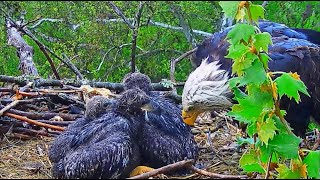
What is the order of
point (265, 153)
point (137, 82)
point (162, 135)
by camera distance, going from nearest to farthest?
point (265, 153), point (162, 135), point (137, 82)

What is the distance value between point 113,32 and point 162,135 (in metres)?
7.56

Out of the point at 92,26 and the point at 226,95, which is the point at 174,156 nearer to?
the point at 226,95

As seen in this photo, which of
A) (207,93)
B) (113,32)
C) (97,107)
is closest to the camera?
(97,107)

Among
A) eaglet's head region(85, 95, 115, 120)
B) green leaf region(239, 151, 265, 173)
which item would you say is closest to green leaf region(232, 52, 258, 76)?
green leaf region(239, 151, 265, 173)

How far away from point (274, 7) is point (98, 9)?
3298 millimetres

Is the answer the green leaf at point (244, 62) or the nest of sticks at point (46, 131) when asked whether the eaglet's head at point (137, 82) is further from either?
the green leaf at point (244, 62)

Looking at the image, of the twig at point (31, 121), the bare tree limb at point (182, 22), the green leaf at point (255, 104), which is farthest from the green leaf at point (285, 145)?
the bare tree limb at point (182, 22)

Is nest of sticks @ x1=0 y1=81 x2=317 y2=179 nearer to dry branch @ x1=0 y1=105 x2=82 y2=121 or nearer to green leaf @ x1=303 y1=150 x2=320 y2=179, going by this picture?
dry branch @ x1=0 y1=105 x2=82 y2=121

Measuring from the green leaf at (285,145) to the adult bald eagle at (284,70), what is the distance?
1.44 meters

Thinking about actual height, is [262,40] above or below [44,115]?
above

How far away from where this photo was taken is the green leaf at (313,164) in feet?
9.00

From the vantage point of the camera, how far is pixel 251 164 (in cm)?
303

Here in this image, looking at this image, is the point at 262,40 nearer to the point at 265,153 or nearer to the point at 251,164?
the point at 265,153

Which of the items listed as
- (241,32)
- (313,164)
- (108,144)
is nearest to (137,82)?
(108,144)
